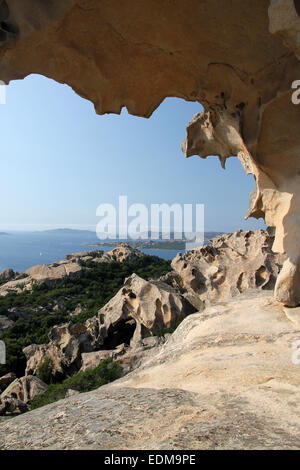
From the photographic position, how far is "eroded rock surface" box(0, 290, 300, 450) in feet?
5.84

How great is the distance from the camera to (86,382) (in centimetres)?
933

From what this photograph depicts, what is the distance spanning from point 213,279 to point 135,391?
775 cm

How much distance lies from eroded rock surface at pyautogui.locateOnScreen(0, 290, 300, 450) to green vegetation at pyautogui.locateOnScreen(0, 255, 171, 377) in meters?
15.8

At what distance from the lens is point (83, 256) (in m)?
37.8

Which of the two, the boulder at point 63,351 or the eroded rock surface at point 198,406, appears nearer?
the eroded rock surface at point 198,406

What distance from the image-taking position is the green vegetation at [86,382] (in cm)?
888

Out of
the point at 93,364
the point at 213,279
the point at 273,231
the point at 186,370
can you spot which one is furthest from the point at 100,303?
the point at 186,370

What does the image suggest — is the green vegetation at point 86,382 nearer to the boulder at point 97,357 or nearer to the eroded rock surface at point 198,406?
the boulder at point 97,357

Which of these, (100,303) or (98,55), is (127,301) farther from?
(100,303)

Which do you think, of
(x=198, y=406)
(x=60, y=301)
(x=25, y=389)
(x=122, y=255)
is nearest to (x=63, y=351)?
(x=25, y=389)

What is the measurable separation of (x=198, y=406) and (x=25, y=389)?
1092 cm

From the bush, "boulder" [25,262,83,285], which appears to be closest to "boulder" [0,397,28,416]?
the bush

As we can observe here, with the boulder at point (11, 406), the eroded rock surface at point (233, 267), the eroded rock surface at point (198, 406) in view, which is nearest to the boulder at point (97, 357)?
the boulder at point (11, 406)

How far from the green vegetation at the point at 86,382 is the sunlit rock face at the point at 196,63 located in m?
6.33
